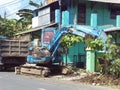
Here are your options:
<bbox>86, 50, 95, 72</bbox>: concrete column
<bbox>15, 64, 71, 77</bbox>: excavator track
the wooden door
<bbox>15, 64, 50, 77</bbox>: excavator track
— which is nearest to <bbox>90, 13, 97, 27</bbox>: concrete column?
the wooden door

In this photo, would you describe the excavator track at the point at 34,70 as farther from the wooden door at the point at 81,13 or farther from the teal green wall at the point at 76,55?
the wooden door at the point at 81,13

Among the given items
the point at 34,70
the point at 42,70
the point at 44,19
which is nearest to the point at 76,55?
the point at 44,19

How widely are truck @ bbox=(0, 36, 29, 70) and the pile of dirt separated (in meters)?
8.27

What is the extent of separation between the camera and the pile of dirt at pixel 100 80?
20.3 metres

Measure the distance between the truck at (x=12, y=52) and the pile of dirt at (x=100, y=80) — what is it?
8.27m

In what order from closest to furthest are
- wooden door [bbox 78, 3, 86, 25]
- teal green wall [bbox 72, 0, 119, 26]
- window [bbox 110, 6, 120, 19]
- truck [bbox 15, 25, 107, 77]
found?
truck [bbox 15, 25, 107, 77] → wooden door [bbox 78, 3, 86, 25] → teal green wall [bbox 72, 0, 119, 26] → window [bbox 110, 6, 120, 19]

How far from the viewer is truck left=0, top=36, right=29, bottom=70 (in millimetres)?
28464

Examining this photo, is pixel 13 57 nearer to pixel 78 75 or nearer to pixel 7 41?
pixel 7 41

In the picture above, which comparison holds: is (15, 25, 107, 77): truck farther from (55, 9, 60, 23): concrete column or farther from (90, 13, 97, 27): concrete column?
(55, 9, 60, 23): concrete column

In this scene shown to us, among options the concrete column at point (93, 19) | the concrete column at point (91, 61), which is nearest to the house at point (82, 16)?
the concrete column at point (93, 19)

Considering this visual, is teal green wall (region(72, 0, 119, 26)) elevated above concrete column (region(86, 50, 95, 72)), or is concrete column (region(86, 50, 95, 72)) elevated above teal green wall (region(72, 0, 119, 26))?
teal green wall (region(72, 0, 119, 26))

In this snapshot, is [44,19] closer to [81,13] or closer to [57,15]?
[57,15]

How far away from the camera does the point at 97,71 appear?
24.5 m

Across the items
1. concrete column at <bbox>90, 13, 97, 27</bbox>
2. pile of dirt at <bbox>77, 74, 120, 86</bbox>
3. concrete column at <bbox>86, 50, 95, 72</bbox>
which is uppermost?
concrete column at <bbox>90, 13, 97, 27</bbox>
